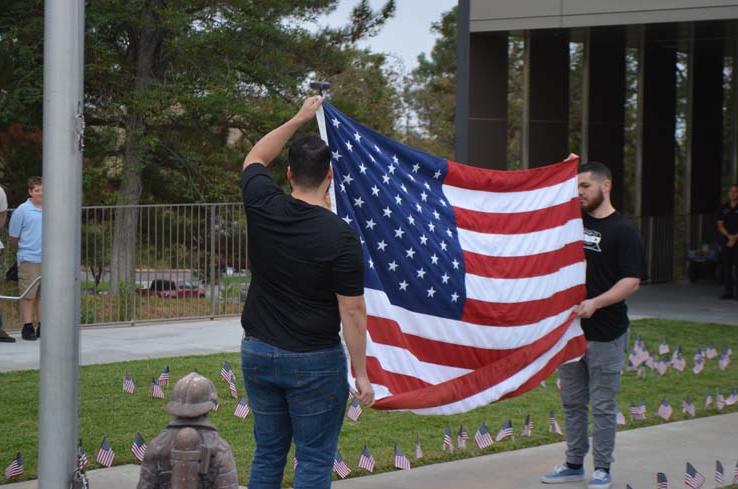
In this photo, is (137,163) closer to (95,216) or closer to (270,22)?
(270,22)

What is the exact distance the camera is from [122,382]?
11438 millimetres

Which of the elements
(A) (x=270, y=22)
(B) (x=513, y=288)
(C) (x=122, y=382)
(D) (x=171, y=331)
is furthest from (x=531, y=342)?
(A) (x=270, y=22)

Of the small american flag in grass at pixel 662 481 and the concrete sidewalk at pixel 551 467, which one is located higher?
the small american flag in grass at pixel 662 481

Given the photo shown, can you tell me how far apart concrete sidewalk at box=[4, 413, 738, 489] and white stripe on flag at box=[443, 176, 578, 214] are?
179cm

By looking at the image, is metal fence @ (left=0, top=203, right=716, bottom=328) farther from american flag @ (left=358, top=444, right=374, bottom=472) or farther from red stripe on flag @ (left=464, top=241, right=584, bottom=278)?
red stripe on flag @ (left=464, top=241, right=584, bottom=278)

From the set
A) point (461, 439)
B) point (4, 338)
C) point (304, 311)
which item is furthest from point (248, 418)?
point (4, 338)

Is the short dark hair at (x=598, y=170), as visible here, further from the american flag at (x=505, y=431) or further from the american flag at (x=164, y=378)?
the american flag at (x=164, y=378)

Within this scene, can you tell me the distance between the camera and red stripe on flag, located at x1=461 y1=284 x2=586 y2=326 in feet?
24.5

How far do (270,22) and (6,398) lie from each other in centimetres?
1689

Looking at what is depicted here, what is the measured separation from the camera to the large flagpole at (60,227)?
5758 millimetres

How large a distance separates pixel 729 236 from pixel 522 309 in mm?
14734

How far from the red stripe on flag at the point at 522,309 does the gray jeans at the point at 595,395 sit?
30 centimetres

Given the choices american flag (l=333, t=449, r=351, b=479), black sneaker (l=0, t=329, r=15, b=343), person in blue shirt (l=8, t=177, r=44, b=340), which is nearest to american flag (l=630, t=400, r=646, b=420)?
american flag (l=333, t=449, r=351, b=479)

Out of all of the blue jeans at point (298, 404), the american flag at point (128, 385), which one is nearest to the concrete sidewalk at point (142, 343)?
the american flag at point (128, 385)
